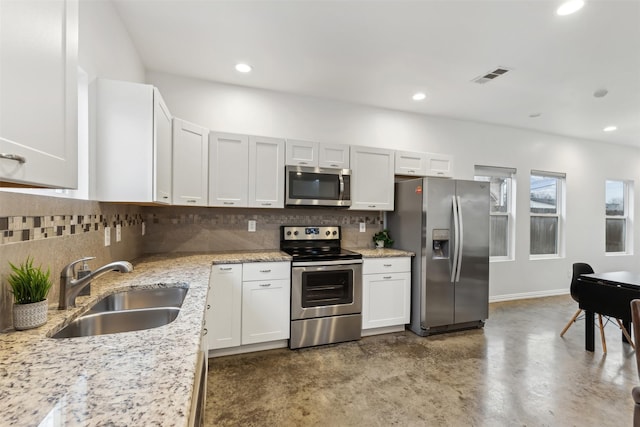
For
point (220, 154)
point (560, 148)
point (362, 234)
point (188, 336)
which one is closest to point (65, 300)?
point (188, 336)

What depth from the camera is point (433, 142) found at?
4191 mm

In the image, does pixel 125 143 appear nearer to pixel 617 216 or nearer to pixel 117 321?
pixel 117 321

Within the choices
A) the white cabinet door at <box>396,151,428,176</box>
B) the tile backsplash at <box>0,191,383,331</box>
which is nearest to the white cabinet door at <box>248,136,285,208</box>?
the tile backsplash at <box>0,191,383,331</box>

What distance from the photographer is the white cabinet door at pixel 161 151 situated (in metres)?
1.92

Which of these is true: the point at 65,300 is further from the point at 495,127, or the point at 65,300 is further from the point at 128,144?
the point at 495,127

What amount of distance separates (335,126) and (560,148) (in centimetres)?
416

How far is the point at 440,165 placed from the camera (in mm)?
3848

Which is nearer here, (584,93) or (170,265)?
(170,265)

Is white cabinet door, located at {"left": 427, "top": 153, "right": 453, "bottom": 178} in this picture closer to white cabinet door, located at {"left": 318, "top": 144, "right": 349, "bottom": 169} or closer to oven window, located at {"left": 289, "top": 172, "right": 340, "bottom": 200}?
white cabinet door, located at {"left": 318, "top": 144, "right": 349, "bottom": 169}

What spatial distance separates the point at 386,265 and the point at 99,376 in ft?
9.15

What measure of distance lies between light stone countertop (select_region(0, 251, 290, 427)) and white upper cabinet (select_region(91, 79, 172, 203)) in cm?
86

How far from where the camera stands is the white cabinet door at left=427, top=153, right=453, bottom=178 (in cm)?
379

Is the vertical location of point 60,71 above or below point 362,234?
above

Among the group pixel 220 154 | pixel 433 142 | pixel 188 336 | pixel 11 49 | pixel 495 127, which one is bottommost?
pixel 188 336
